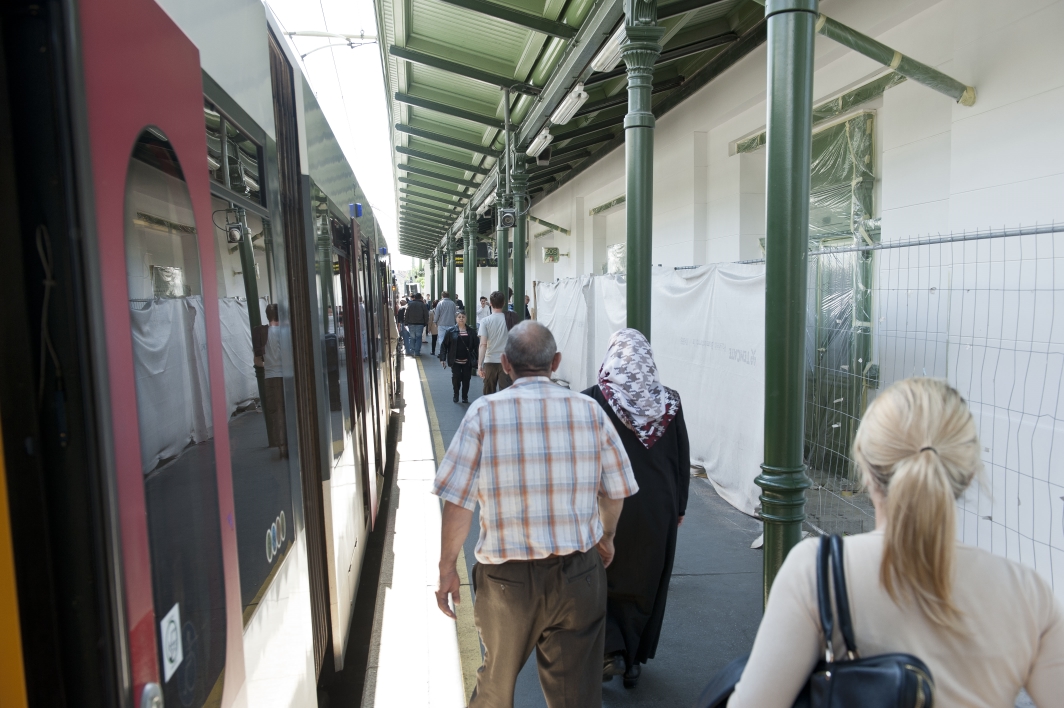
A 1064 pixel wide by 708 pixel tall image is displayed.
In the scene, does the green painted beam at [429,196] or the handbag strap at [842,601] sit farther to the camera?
the green painted beam at [429,196]

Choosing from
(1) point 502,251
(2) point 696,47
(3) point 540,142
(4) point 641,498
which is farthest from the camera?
(1) point 502,251

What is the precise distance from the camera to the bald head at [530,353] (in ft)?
9.11

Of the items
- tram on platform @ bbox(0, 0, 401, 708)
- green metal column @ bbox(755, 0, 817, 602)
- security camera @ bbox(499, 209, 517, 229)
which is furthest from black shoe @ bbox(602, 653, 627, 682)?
security camera @ bbox(499, 209, 517, 229)

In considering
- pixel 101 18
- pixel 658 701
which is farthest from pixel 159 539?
pixel 658 701

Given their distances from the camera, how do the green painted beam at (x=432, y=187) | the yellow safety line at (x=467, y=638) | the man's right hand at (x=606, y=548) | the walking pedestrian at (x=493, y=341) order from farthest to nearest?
the green painted beam at (x=432, y=187)
the walking pedestrian at (x=493, y=341)
the yellow safety line at (x=467, y=638)
the man's right hand at (x=606, y=548)

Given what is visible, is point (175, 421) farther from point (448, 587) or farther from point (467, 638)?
point (467, 638)

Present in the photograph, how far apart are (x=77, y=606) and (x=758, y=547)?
5235 millimetres

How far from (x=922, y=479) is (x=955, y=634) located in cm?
28

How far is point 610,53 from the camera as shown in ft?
21.5

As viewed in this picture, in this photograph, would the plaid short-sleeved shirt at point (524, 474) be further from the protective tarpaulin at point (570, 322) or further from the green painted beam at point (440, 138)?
the green painted beam at point (440, 138)

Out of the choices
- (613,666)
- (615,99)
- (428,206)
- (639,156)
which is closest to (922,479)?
(613,666)

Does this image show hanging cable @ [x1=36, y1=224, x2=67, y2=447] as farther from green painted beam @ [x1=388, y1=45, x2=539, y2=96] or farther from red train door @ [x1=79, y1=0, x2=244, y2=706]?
green painted beam @ [x1=388, y1=45, x2=539, y2=96]

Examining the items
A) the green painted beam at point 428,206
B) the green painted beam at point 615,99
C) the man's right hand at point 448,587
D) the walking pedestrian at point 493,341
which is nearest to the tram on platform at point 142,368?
the man's right hand at point 448,587

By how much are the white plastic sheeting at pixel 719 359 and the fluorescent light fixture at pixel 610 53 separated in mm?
2089
